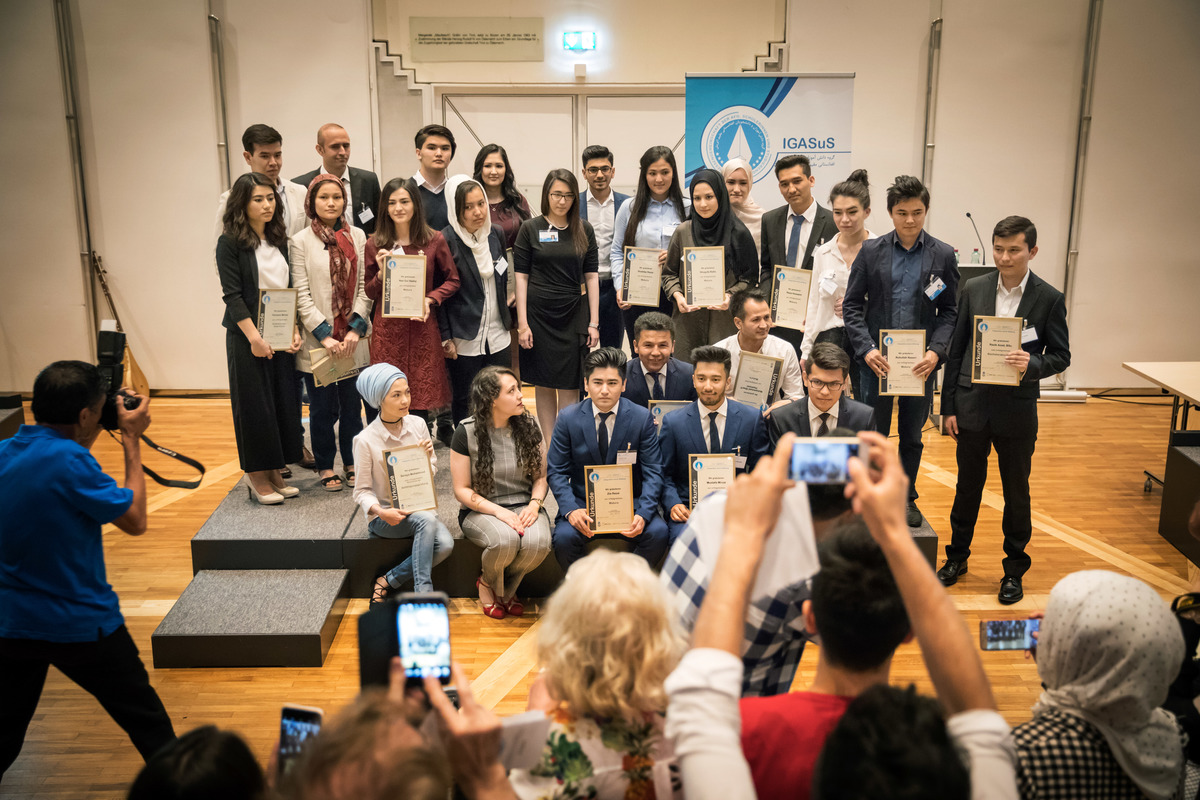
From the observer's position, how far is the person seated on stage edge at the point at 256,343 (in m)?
4.10

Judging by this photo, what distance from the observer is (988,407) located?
3.90 meters

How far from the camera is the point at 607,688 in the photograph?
146cm

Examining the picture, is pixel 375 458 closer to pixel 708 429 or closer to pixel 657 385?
pixel 657 385

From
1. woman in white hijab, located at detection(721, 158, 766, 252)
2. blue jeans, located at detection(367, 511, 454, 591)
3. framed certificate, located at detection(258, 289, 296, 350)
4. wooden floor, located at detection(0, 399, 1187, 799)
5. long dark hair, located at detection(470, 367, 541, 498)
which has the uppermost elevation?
woman in white hijab, located at detection(721, 158, 766, 252)

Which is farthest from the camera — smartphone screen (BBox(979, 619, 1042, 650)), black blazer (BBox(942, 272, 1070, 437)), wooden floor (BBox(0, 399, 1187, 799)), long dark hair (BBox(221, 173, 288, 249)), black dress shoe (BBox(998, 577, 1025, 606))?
long dark hair (BBox(221, 173, 288, 249))

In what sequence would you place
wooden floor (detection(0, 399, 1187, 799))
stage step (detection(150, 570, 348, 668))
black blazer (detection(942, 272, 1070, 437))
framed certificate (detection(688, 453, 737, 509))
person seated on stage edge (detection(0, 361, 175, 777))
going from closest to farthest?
person seated on stage edge (detection(0, 361, 175, 777))
wooden floor (detection(0, 399, 1187, 799))
stage step (detection(150, 570, 348, 668))
framed certificate (detection(688, 453, 737, 509))
black blazer (detection(942, 272, 1070, 437))

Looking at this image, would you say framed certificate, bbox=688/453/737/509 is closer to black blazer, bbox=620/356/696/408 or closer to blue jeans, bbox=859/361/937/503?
black blazer, bbox=620/356/696/408

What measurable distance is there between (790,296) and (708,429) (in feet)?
3.04

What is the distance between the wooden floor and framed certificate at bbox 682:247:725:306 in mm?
1787

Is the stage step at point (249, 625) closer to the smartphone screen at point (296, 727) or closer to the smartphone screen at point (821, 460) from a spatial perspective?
the smartphone screen at point (296, 727)

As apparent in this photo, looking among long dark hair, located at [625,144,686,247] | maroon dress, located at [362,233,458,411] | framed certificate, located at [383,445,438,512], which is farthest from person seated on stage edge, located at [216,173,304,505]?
long dark hair, located at [625,144,686,247]

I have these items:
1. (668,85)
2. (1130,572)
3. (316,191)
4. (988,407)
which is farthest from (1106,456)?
(316,191)

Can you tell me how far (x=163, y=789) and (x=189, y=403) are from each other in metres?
6.65

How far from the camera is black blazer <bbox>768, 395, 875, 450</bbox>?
3.82 m
